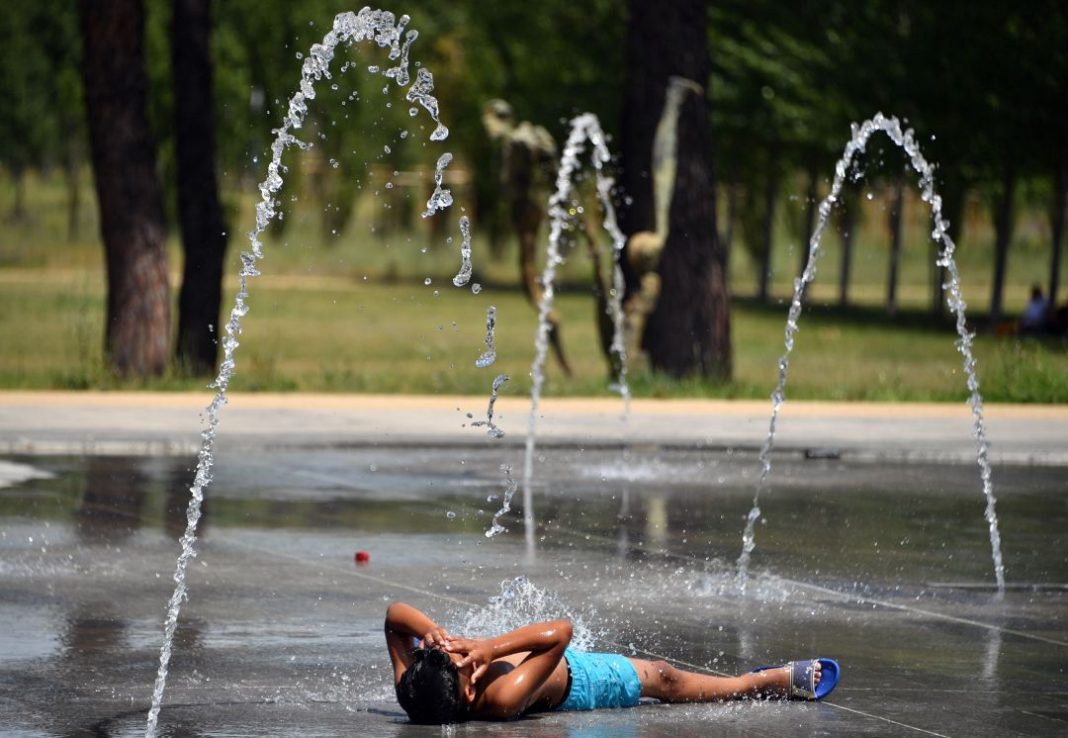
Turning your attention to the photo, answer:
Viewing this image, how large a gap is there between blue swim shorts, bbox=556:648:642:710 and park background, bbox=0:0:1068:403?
38.9 ft

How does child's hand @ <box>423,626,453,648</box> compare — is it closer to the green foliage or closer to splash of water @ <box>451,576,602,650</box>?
splash of water @ <box>451,576,602,650</box>

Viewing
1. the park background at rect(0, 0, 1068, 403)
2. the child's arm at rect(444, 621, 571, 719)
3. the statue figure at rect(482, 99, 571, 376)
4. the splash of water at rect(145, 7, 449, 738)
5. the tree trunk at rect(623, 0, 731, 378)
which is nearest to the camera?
the child's arm at rect(444, 621, 571, 719)

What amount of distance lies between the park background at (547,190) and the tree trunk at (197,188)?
1.07 ft

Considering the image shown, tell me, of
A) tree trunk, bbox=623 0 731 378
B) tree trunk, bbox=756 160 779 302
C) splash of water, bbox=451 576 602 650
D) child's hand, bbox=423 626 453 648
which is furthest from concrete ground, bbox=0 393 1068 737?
tree trunk, bbox=756 160 779 302

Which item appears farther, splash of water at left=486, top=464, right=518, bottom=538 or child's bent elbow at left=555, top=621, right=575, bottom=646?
splash of water at left=486, top=464, right=518, bottom=538

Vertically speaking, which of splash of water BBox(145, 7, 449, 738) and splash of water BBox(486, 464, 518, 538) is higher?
splash of water BBox(145, 7, 449, 738)

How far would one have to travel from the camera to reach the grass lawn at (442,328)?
66.7ft

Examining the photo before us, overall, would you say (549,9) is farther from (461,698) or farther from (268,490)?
(461,698)

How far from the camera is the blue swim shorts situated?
25.0 feet

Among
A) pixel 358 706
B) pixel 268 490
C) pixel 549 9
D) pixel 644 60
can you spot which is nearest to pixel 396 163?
pixel 549 9

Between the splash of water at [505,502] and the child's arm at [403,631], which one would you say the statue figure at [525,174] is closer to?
the splash of water at [505,502]

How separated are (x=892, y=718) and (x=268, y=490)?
22.0 ft

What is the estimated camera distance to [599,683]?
25.0 ft

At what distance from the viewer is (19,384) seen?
64.8 ft
